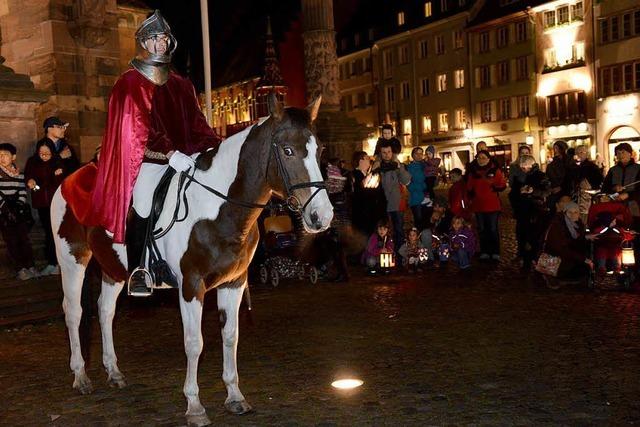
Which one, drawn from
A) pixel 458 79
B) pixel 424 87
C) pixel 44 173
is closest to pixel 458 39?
pixel 458 79

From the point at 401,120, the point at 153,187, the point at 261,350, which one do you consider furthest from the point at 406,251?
the point at 401,120

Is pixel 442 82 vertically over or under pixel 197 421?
over

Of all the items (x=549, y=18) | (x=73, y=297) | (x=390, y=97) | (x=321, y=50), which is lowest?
(x=73, y=297)

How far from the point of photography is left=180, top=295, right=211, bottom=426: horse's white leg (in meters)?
5.83

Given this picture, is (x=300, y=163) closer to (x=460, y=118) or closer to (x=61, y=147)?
(x=61, y=147)

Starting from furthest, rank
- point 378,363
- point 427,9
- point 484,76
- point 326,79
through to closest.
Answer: point 427,9, point 484,76, point 326,79, point 378,363

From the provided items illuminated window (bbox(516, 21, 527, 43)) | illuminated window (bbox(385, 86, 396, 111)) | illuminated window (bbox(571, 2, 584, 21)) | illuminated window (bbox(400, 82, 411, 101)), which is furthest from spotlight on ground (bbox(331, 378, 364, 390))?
illuminated window (bbox(385, 86, 396, 111))

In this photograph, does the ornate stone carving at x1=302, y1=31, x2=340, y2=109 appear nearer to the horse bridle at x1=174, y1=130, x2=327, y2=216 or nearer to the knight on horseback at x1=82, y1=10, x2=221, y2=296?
the knight on horseback at x1=82, y1=10, x2=221, y2=296

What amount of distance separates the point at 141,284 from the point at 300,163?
169 centimetres

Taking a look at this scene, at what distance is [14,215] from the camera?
11242 millimetres

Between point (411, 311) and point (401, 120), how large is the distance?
59550 mm

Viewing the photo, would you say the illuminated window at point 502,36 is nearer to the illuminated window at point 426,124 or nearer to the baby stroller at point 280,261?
the illuminated window at point 426,124

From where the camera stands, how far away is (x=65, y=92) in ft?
54.3

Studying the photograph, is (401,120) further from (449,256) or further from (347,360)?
(347,360)
